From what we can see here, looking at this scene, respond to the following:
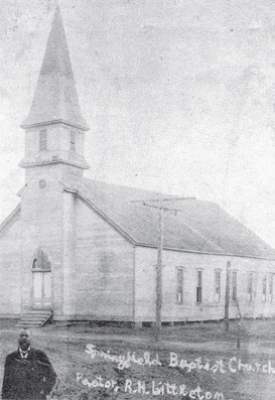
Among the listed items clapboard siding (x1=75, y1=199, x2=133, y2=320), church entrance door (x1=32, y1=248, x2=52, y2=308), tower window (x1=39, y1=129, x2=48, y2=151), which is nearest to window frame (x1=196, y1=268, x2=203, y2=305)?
clapboard siding (x1=75, y1=199, x2=133, y2=320)

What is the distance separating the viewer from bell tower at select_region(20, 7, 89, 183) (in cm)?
3269

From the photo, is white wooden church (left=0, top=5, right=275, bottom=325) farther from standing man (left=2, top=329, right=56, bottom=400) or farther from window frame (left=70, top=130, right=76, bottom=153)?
standing man (left=2, top=329, right=56, bottom=400)

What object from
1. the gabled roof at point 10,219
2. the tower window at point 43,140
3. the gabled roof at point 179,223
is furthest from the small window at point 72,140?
the gabled roof at point 10,219

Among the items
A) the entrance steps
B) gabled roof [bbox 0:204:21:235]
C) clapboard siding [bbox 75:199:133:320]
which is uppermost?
gabled roof [bbox 0:204:21:235]

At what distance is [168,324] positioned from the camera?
111ft

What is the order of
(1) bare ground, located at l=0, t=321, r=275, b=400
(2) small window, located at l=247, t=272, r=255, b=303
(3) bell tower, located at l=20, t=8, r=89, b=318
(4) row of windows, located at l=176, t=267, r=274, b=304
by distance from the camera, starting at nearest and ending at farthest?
1. (1) bare ground, located at l=0, t=321, r=275, b=400
2. (3) bell tower, located at l=20, t=8, r=89, b=318
3. (4) row of windows, located at l=176, t=267, r=274, b=304
4. (2) small window, located at l=247, t=272, r=255, b=303

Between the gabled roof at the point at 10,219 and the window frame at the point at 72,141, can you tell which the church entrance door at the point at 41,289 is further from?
the window frame at the point at 72,141

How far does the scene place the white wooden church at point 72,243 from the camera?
31.9m

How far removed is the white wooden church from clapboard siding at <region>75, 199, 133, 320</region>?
49mm

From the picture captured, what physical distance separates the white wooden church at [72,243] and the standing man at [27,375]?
19.0 meters

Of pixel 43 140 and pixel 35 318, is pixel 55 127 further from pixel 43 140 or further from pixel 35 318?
pixel 35 318

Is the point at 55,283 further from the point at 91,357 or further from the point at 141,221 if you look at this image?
the point at 91,357

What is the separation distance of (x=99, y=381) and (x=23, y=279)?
59.8ft

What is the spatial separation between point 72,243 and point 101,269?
2094 mm
